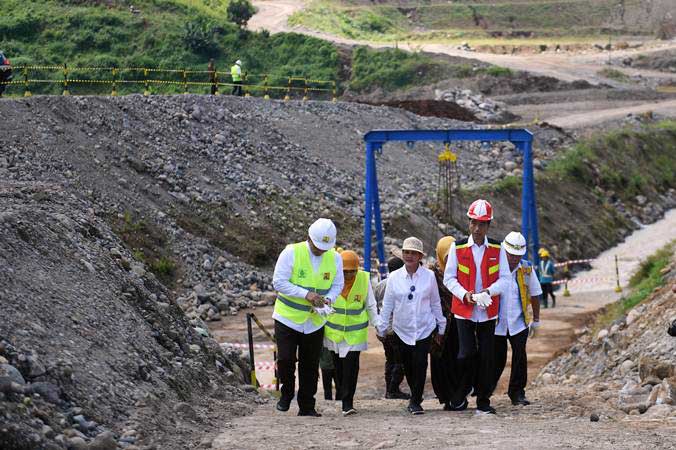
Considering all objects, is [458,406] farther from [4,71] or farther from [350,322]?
[4,71]

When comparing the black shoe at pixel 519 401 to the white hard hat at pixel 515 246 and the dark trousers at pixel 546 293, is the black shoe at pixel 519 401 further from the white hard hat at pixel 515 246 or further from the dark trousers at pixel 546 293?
the dark trousers at pixel 546 293

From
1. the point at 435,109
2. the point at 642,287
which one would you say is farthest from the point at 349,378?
the point at 435,109

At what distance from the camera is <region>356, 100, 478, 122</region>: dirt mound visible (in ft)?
161

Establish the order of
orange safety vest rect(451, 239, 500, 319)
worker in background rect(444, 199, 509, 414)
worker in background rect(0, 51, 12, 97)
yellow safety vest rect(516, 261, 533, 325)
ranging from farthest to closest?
worker in background rect(0, 51, 12, 97) → yellow safety vest rect(516, 261, 533, 325) → orange safety vest rect(451, 239, 500, 319) → worker in background rect(444, 199, 509, 414)

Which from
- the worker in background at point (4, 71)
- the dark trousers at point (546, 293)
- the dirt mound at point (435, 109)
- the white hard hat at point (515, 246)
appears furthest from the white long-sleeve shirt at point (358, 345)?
the dirt mound at point (435, 109)

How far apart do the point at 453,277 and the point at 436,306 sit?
33 cm

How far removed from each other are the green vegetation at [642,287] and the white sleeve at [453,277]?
9264 millimetres

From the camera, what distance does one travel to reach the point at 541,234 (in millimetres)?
36344

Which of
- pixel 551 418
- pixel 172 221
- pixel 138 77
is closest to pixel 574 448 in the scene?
pixel 551 418

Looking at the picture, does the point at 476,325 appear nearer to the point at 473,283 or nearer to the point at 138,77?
the point at 473,283

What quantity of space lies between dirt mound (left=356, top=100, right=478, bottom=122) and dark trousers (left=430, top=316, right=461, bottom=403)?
123ft

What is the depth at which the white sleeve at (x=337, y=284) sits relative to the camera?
34.9 ft

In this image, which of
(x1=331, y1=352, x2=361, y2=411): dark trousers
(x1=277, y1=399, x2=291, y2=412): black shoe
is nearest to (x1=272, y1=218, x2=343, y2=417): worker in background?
(x1=331, y1=352, x2=361, y2=411): dark trousers

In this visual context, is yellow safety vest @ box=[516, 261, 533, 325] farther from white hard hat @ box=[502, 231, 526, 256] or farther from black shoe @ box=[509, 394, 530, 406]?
black shoe @ box=[509, 394, 530, 406]
